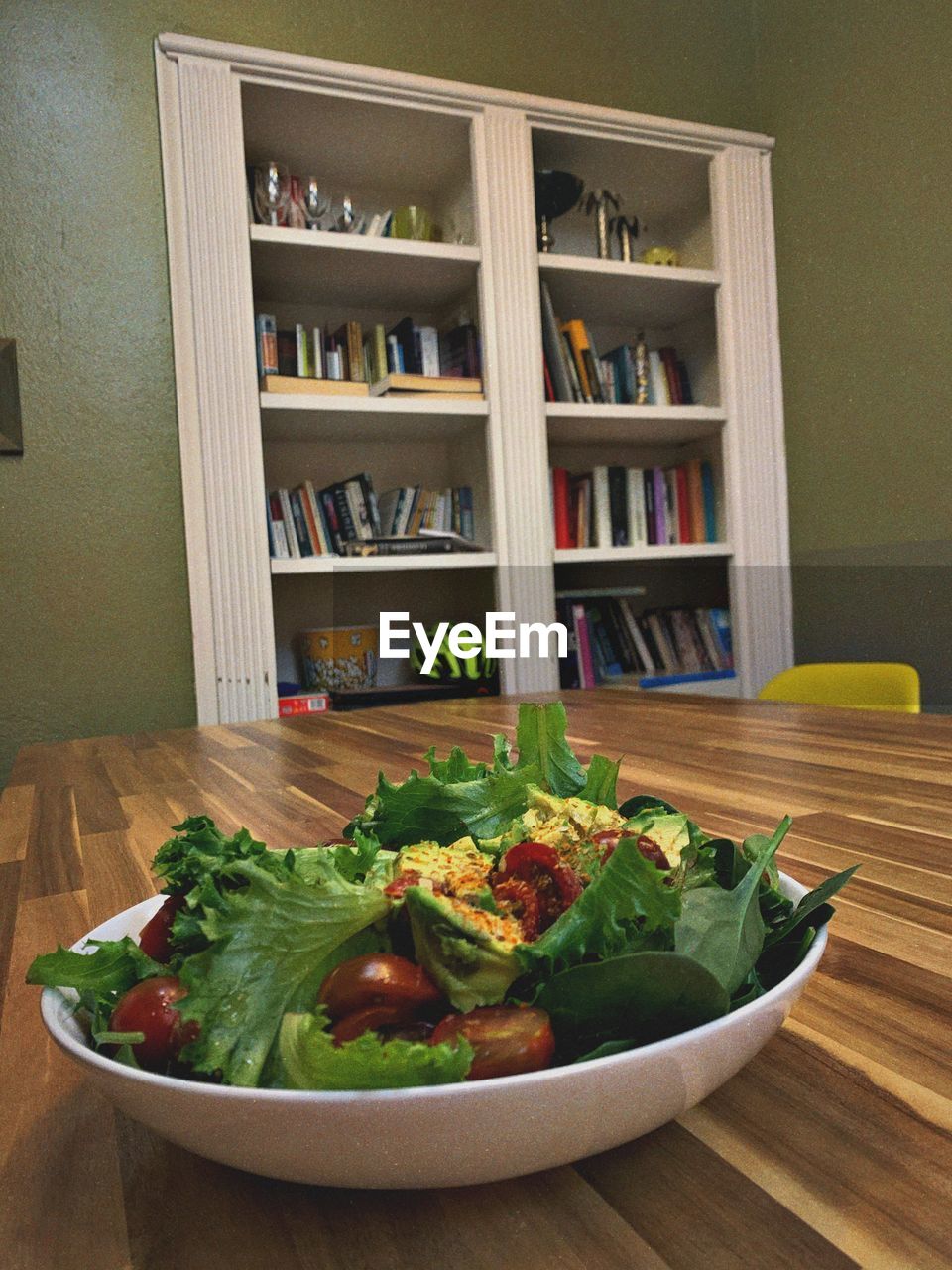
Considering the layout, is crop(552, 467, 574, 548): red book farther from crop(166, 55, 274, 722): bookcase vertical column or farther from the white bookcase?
crop(166, 55, 274, 722): bookcase vertical column

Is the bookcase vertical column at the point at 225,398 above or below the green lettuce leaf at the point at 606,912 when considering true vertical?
above

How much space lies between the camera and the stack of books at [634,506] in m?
3.19

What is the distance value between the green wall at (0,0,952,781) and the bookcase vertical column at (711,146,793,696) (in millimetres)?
166

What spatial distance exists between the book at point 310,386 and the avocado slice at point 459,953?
257 cm

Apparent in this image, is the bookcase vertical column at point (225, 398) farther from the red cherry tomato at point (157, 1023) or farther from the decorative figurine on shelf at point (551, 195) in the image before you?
the red cherry tomato at point (157, 1023)

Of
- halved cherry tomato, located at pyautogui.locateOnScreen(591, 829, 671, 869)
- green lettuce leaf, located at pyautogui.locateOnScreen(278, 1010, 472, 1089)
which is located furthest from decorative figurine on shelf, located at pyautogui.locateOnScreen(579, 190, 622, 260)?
green lettuce leaf, located at pyautogui.locateOnScreen(278, 1010, 472, 1089)

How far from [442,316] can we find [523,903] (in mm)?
3157

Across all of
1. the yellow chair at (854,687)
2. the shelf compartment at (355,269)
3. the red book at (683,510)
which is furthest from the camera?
the red book at (683,510)

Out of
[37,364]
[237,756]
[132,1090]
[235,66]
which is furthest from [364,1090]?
[235,66]

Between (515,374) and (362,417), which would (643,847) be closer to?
(362,417)

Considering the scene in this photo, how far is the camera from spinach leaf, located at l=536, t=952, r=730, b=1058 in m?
0.26

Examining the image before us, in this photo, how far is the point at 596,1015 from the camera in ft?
0.89

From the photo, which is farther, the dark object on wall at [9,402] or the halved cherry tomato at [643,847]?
the dark object on wall at [9,402]

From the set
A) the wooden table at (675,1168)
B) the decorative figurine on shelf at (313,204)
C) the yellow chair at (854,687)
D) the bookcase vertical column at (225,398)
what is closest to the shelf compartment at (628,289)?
the decorative figurine on shelf at (313,204)
